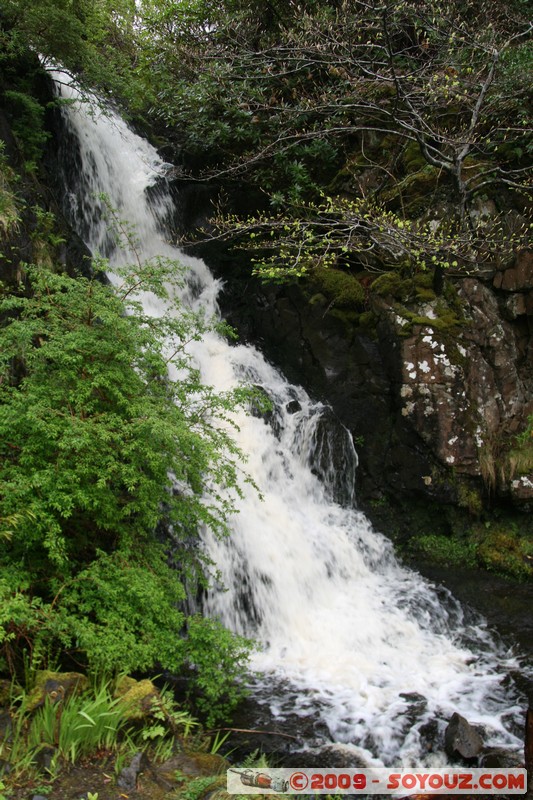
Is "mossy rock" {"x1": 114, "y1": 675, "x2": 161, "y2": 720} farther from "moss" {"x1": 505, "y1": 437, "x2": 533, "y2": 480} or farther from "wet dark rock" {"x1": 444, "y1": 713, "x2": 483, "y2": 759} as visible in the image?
"moss" {"x1": 505, "y1": 437, "x2": 533, "y2": 480}

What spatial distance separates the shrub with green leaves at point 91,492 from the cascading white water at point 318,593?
1518 millimetres

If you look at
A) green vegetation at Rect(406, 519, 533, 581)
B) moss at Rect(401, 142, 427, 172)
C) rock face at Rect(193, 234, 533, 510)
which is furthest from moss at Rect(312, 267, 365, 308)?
green vegetation at Rect(406, 519, 533, 581)

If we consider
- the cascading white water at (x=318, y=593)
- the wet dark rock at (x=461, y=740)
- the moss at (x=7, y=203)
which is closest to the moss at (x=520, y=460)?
the cascading white water at (x=318, y=593)

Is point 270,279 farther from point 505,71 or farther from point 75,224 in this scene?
point 505,71

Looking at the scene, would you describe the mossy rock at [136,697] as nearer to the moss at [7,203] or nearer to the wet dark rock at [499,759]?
the wet dark rock at [499,759]

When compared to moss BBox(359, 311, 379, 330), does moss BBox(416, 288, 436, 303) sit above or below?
above

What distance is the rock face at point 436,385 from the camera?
335 inches

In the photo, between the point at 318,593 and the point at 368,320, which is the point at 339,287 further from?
the point at 318,593

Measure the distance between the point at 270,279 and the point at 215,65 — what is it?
12.7 feet

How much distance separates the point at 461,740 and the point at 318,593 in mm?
2654

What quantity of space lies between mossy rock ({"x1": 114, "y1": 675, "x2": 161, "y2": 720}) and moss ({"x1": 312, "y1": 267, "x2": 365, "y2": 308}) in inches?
286

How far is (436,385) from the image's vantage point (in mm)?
8625

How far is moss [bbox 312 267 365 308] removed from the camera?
992 cm

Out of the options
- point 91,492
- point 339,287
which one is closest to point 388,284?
point 339,287
